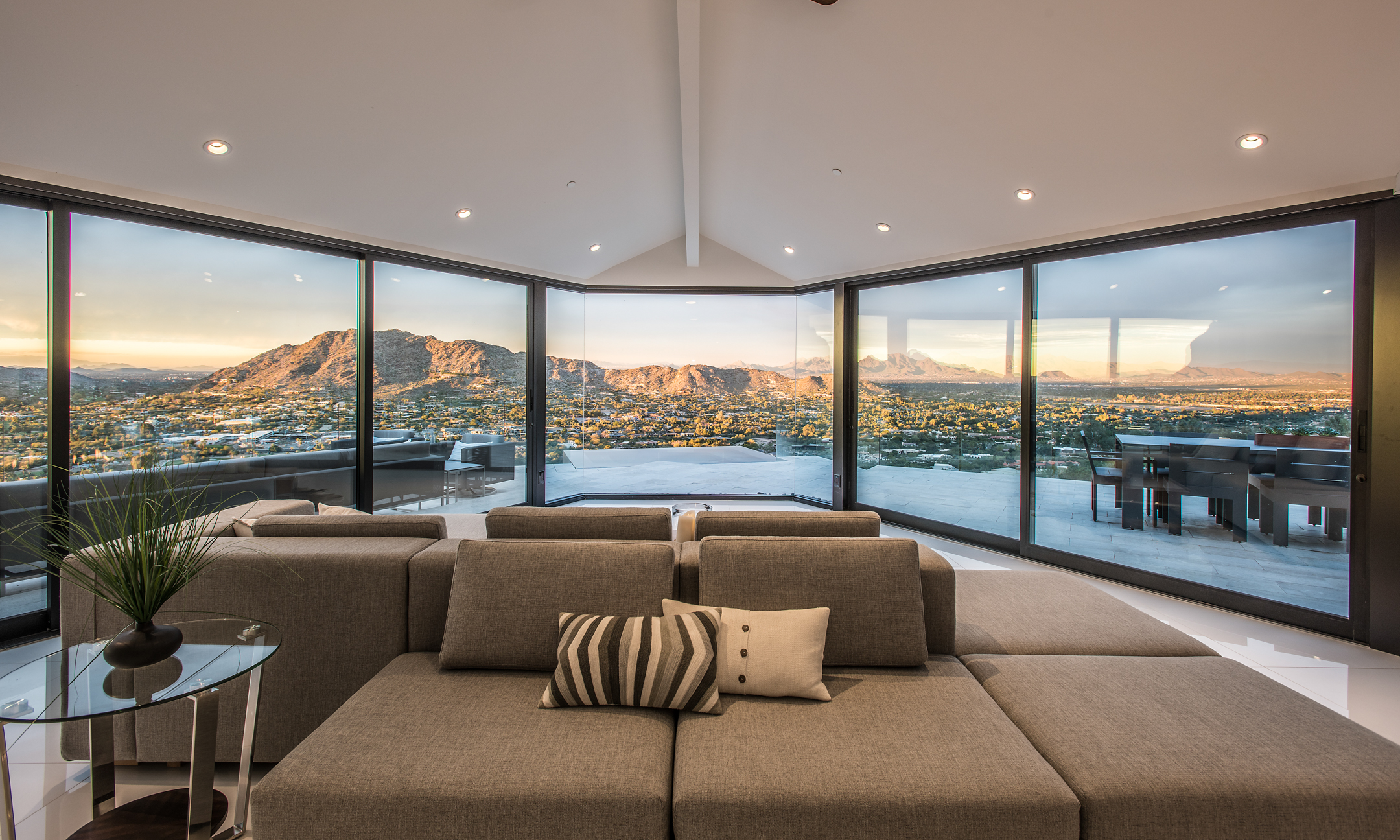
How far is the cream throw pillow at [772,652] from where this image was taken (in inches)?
63.3

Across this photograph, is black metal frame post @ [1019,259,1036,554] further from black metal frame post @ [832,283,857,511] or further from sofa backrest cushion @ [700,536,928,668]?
sofa backrest cushion @ [700,536,928,668]

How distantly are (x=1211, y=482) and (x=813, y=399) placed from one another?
335cm

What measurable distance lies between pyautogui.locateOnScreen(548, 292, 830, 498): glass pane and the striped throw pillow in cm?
466

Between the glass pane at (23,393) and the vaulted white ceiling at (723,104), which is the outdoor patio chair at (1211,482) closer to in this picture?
the vaulted white ceiling at (723,104)

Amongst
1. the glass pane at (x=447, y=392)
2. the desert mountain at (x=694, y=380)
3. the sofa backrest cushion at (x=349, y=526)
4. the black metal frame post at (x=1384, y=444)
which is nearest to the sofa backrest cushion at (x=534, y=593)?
the sofa backrest cushion at (x=349, y=526)

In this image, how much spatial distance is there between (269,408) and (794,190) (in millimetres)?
4069

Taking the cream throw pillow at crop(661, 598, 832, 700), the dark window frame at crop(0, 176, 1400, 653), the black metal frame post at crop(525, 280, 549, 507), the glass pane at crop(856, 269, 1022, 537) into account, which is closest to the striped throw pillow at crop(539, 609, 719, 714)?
the cream throw pillow at crop(661, 598, 832, 700)

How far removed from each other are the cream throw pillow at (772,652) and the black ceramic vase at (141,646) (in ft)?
4.41

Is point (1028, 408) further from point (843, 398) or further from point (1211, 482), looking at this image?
point (843, 398)

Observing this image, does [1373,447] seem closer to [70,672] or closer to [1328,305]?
[1328,305]

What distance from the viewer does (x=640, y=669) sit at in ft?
5.14

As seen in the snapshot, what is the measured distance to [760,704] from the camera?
1581 millimetres

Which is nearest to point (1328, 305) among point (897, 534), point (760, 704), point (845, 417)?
point (897, 534)

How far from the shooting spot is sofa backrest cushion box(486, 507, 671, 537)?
80.9 inches
